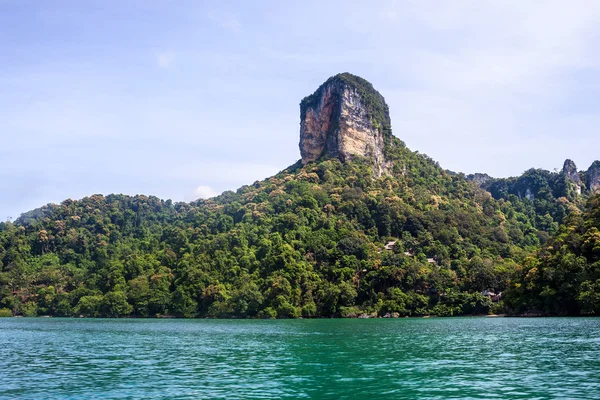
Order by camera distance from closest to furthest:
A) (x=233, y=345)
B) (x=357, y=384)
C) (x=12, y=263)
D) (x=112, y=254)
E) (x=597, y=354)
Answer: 1. (x=357, y=384)
2. (x=597, y=354)
3. (x=233, y=345)
4. (x=12, y=263)
5. (x=112, y=254)

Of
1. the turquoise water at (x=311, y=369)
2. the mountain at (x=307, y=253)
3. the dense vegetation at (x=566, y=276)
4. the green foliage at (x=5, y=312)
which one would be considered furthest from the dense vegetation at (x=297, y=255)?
the turquoise water at (x=311, y=369)

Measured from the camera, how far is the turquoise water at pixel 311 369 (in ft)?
84.5

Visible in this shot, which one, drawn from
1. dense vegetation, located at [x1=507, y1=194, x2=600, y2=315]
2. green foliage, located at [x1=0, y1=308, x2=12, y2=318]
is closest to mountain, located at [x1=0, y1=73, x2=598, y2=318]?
green foliage, located at [x1=0, y1=308, x2=12, y2=318]

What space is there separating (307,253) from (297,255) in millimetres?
6138

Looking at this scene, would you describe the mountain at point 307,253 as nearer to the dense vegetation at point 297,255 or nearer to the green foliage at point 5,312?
the dense vegetation at point 297,255

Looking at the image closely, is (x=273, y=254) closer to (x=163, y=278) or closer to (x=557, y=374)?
(x=163, y=278)

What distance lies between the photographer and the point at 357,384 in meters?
27.5

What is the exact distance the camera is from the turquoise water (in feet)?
Result: 84.5

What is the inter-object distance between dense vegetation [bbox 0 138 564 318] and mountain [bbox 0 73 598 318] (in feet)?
1.17

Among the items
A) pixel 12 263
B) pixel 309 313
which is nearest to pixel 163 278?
pixel 309 313

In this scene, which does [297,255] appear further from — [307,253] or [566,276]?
[566,276]

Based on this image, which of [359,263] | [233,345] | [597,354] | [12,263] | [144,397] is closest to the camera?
[144,397]

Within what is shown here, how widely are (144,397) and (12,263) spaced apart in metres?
151

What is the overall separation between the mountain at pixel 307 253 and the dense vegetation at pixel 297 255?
1.17ft
